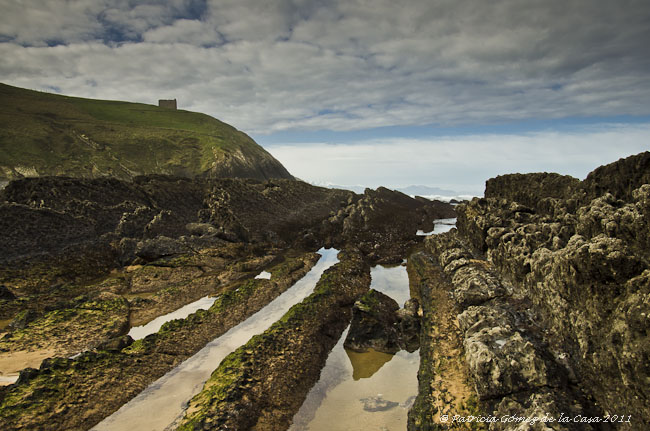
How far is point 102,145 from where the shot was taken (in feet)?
254

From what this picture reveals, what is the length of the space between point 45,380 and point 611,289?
769 inches

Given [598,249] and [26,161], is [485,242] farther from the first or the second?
[26,161]

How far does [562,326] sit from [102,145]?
9408 cm

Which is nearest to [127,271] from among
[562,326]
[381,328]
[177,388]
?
[177,388]

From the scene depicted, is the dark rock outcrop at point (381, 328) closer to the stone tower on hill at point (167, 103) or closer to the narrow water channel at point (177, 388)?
the narrow water channel at point (177, 388)

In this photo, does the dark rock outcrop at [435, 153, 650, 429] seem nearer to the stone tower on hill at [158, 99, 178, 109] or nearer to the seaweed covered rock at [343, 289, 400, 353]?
the seaweed covered rock at [343, 289, 400, 353]

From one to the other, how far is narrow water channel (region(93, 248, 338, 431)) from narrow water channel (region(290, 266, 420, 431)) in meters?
4.38

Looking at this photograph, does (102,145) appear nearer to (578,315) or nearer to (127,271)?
(127,271)

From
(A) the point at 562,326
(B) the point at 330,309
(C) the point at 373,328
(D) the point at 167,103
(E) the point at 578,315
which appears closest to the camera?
(E) the point at 578,315

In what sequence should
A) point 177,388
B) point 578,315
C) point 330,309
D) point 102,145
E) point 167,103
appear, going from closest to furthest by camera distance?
point 578,315 → point 177,388 → point 330,309 → point 102,145 → point 167,103

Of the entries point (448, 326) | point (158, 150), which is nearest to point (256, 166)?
point (158, 150)

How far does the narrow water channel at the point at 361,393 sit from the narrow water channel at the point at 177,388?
4378 millimetres

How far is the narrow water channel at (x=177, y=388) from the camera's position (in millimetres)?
10464

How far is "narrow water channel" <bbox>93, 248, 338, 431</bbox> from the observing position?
10.5m
